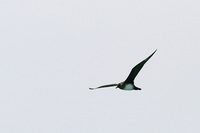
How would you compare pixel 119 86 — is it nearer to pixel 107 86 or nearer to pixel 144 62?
pixel 107 86

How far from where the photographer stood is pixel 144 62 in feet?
143

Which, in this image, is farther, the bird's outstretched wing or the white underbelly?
the white underbelly

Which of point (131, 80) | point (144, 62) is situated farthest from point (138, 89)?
point (144, 62)

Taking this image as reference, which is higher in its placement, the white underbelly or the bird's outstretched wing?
the bird's outstretched wing

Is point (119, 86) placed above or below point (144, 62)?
below

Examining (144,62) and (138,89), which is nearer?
(144,62)

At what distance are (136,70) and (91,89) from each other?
448 cm

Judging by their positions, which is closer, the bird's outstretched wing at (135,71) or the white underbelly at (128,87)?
the bird's outstretched wing at (135,71)

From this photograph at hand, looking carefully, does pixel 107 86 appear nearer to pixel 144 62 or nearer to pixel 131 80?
pixel 131 80

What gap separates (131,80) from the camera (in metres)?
47.9

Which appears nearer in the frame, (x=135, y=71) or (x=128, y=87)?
(x=135, y=71)

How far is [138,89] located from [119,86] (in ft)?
6.33

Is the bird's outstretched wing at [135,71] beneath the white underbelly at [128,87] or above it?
above

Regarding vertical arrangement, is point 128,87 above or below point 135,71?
below
